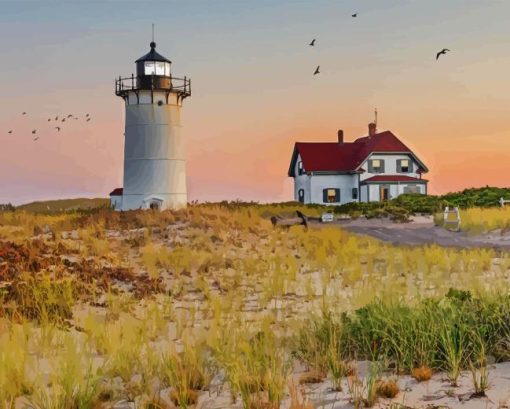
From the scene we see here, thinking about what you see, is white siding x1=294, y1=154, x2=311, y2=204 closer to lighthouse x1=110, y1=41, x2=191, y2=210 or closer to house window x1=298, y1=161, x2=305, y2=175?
house window x1=298, y1=161, x2=305, y2=175

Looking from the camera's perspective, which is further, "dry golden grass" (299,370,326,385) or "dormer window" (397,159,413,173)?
"dormer window" (397,159,413,173)

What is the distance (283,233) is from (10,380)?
17.0m

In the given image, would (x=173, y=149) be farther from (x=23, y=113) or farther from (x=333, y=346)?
(x=333, y=346)

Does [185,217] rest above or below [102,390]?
above

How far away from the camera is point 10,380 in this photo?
20.0ft

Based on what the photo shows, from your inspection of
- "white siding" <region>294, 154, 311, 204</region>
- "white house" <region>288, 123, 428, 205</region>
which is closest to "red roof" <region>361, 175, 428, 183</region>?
"white house" <region>288, 123, 428, 205</region>

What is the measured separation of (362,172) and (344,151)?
3576mm

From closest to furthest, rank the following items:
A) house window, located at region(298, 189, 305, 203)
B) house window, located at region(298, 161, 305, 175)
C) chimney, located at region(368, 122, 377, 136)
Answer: house window, located at region(298, 161, 305, 175) < house window, located at region(298, 189, 305, 203) < chimney, located at region(368, 122, 377, 136)

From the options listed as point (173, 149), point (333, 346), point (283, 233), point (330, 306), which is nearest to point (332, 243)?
point (283, 233)

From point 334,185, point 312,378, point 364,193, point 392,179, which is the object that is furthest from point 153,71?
point 312,378

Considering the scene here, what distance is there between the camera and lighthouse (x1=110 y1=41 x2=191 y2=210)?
3744 cm

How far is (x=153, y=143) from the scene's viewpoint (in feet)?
124

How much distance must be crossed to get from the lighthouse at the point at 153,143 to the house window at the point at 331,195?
19037 millimetres

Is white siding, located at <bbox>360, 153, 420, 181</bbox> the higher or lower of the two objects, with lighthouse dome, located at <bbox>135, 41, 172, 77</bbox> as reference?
lower
